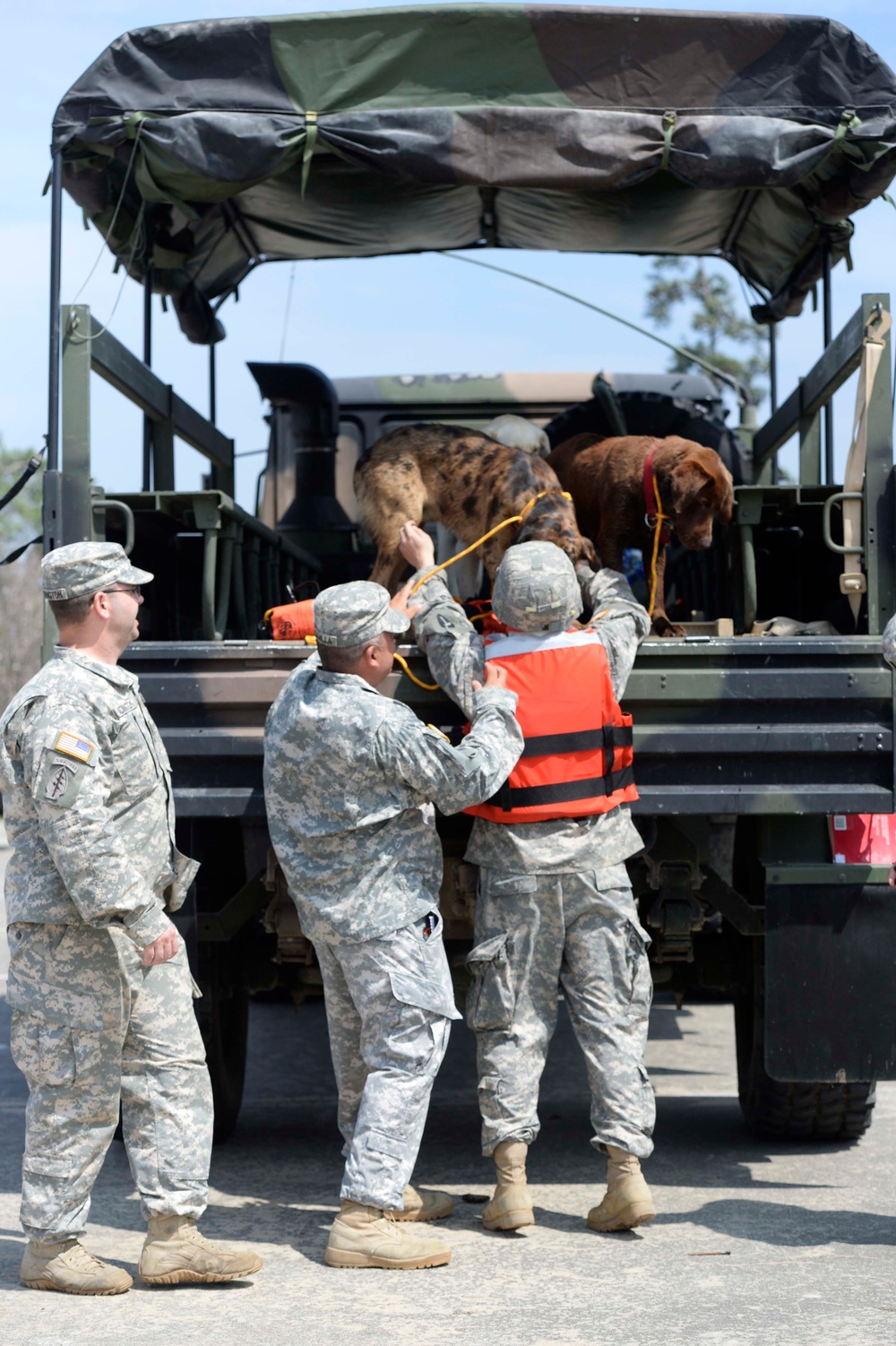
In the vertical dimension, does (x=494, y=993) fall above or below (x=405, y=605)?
below

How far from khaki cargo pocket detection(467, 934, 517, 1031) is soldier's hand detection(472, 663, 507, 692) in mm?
682

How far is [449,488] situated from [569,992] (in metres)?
1.91

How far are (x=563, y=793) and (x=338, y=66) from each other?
234 cm

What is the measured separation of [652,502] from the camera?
5332 millimetres

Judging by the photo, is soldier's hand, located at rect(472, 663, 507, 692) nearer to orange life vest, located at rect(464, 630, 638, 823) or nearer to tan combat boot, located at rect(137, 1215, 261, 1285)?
orange life vest, located at rect(464, 630, 638, 823)

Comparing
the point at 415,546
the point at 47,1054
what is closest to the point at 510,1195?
the point at 47,1054

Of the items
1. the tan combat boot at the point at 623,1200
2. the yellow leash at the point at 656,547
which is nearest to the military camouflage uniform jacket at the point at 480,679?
the yellow leash at the point at 656,547

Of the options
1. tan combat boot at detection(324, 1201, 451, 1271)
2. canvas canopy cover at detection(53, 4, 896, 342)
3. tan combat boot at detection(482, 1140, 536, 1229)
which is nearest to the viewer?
tan combat boot at detection(324, 1201, 451, 1271)

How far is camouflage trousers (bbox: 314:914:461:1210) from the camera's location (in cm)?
404

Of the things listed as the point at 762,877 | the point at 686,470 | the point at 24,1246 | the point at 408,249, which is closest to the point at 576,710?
the point at 762,877

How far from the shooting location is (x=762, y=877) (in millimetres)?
4703

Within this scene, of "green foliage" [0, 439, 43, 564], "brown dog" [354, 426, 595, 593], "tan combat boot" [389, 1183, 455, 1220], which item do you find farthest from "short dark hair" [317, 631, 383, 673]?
"green foliage" [0, 439, 43, 564]

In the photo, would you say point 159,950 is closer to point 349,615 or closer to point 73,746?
point 73,746

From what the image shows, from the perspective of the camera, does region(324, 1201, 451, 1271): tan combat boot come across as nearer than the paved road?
No
